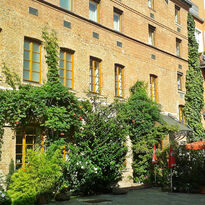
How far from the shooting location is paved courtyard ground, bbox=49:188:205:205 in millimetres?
11267

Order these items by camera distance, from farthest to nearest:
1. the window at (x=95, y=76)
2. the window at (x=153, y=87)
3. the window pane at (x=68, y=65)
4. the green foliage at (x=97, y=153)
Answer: the window at (x=153, y=87), the window at (x=95, y=76), the window pane at (x=68, y=65), the green foliage at (x=97, y=153)

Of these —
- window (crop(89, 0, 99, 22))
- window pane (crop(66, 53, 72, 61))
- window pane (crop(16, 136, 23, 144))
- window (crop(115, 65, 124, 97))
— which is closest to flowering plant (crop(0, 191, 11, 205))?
window pane (crop(16, 136, 23, 144))

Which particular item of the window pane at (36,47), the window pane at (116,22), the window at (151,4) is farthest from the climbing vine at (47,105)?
the window at (151,4)

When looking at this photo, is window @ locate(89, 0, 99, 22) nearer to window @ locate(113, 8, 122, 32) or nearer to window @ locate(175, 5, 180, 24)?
window @ locate(113, 8, 122, 32)

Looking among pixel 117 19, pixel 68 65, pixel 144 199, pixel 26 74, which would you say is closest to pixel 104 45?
pixel 117 19

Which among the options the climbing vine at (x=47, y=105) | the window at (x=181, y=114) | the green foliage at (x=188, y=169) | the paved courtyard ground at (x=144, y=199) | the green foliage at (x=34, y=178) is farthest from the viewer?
the window at (x=181, y=114)

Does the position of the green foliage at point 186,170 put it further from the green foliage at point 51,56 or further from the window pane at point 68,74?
the green foliage at point 51,56

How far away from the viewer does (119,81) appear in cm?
1714

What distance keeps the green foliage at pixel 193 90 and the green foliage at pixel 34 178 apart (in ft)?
40.9

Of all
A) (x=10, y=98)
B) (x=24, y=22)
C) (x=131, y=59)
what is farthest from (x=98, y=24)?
(x=10, y=98)

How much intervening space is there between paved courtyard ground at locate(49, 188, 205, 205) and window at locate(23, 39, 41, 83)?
5.18m

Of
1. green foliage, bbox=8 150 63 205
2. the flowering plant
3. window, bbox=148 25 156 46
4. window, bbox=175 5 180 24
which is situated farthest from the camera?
window, bbox=175 5 180 24

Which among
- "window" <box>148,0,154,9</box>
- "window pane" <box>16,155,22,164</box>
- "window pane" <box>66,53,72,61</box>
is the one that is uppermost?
"window" <box>148,0,154,9</box>

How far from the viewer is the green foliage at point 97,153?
497 inches
